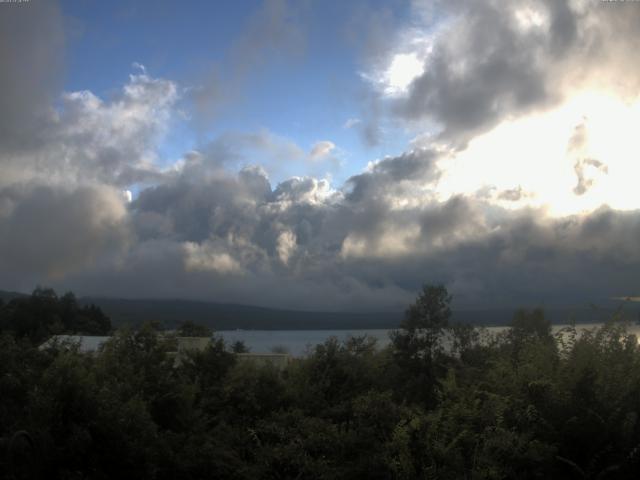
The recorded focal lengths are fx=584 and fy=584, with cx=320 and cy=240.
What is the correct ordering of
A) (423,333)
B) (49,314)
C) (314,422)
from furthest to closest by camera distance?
(49,314)
(423,333)
(314,422)

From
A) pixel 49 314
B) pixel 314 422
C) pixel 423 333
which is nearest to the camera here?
pixel 314 422

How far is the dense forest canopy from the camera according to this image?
25.3 ft

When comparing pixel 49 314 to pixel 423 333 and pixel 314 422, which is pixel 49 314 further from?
pixel 314 422

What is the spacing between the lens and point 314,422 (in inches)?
390

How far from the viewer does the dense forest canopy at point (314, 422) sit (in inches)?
304

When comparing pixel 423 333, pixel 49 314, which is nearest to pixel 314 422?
pixel 423 333

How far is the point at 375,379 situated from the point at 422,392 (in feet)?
44.3

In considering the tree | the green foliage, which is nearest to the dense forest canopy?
the tree

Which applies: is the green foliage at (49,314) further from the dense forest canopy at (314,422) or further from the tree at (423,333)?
the dense forest canopy at (314,422)

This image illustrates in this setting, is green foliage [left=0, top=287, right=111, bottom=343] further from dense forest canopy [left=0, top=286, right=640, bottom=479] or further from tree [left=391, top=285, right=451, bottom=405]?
dense forest canopy [left=0, top=286, right=640, bottom=479]

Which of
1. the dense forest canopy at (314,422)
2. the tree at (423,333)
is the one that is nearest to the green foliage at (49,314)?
the tree at (423,333)

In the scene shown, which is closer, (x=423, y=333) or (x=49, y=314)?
(x=423, y=333)

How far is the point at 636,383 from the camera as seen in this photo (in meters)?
8.98

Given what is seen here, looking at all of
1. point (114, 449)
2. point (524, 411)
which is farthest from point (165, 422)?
point (524, 411)
